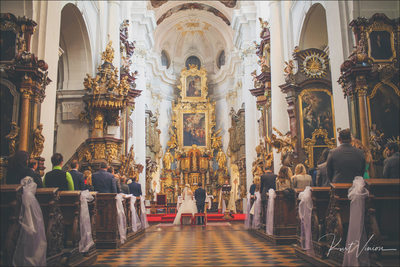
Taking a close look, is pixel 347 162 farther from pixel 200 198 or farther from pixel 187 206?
pixel 187 206

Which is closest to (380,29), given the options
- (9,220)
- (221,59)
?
(9,220)

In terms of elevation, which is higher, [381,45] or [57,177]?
[381,45]

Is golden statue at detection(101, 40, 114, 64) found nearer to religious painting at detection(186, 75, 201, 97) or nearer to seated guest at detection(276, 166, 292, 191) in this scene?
A: seated guest at detection(276, 166, 292, 191)

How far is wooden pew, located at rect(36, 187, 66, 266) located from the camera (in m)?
4.20

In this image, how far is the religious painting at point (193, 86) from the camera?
2712cm

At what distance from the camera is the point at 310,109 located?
1034 centimetres

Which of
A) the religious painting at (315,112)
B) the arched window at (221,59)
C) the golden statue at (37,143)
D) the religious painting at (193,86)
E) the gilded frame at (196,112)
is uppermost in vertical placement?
the arched window at (221,59)

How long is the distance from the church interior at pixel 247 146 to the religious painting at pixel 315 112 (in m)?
0.03

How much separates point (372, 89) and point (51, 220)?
594 cm

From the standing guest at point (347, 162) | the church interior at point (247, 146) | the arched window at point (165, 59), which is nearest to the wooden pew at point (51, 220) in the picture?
the church interior at point (247, 146)

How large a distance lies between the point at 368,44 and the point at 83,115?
7.76 metres

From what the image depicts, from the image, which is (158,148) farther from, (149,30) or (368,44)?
(368,44)

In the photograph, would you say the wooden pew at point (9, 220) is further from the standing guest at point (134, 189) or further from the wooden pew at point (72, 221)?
the standing guest at point (134, 189)

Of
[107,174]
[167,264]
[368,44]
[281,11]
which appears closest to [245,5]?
[281,11]
